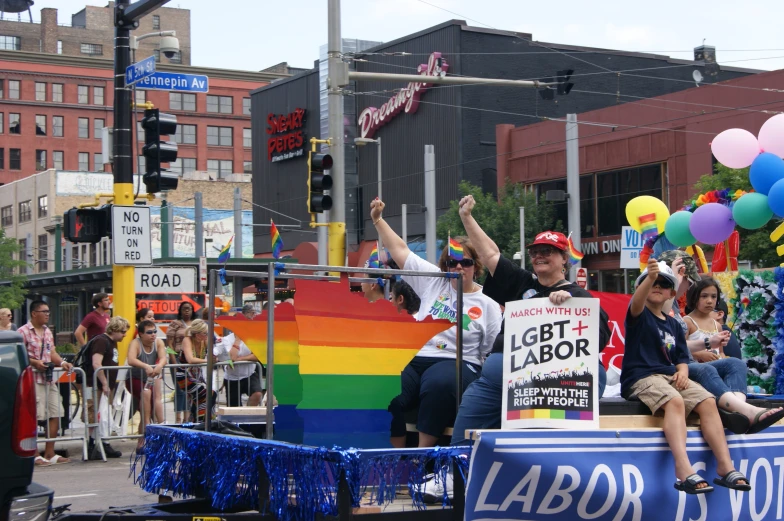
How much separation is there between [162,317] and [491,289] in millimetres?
26960

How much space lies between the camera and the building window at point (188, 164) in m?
92.9

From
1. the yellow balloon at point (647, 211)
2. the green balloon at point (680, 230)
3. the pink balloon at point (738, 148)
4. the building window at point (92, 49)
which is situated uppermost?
the building window at point (92, 49)

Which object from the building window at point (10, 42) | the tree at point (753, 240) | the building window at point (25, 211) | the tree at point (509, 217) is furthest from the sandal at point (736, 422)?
the building window at point (10, 42)

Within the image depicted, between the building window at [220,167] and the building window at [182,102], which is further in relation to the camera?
the building window at [220,167]

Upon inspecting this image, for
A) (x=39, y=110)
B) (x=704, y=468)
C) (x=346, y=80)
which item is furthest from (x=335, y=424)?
(x=39, y=110)

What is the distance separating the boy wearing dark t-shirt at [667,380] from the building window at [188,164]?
3516 inches

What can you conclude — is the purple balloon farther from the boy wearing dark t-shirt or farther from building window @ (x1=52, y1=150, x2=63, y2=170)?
building window @ (x1=52, y1=150, x2=63, y2=170)

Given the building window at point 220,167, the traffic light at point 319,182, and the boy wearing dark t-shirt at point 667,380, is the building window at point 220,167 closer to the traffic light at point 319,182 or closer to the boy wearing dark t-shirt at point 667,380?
the traffic light at point 319,182

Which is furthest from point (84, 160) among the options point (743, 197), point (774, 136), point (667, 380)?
point (667, 380)

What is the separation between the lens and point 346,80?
641 inches

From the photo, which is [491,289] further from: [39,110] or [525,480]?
[39,110]

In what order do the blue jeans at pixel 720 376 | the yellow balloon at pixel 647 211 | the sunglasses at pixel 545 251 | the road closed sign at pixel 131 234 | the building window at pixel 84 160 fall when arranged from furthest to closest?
the building window at pixel 84 160 → the yellow balloon at pixel 647 211 → the road closed sign at pixel 131 234 → the blue jeans at pixel 720 376 → the sunglasses at pixel 545 251

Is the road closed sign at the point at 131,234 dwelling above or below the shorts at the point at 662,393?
above

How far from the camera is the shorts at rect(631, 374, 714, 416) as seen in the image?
5.50 meters
